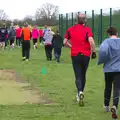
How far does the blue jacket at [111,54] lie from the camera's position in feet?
28.0

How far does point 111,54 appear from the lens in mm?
8625

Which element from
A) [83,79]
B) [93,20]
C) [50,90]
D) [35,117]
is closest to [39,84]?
[50,90]

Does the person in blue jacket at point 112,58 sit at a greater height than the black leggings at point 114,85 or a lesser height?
greater

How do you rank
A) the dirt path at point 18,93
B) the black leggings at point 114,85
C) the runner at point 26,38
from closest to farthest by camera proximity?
the black leggings at point 114,85
the dirt path at point 18,93
the runner at point 26,38

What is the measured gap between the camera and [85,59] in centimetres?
998

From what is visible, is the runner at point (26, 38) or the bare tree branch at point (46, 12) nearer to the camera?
the runner at point (26, 38)

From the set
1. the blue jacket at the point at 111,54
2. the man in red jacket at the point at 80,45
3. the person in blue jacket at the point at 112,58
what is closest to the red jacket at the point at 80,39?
the man in red jacket at the point at 80,45

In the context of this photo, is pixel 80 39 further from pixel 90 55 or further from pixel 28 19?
pixel 28 19

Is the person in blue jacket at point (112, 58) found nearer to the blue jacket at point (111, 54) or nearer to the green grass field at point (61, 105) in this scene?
the blue jacket at point (111, 54)

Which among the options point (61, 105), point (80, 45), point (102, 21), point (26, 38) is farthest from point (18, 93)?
point (102, 21)

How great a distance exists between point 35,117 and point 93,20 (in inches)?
1104

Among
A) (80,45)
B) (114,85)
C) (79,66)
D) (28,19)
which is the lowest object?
(28,19)

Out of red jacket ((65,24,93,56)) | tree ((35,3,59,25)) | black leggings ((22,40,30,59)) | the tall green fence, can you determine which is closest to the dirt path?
red jacket ((65,24,93,56))

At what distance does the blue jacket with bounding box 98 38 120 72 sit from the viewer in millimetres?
8547
